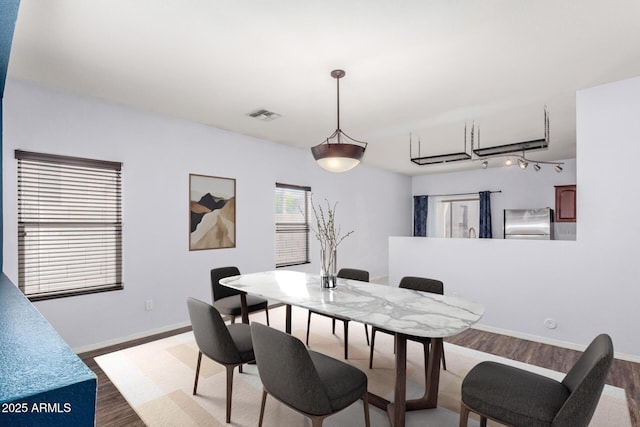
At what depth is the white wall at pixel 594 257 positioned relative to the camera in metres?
→ 3.05

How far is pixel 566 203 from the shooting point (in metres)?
5.68

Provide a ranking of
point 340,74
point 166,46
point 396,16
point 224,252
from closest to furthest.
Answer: point 396,16, point 166,46, point 340,74, point 224,252

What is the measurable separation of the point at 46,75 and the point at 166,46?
1343mm

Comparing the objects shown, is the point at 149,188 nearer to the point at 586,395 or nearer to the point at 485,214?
the point at 586,395

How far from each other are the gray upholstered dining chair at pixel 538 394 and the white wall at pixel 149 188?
3.43 meters

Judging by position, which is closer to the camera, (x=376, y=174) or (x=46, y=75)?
(x=46, y=75)

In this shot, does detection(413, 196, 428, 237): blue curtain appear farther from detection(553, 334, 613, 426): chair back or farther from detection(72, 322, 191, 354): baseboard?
detection(553, 334, 613, 426): chair back

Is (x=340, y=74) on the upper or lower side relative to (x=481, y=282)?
upper

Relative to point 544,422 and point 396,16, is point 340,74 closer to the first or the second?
point 396,16

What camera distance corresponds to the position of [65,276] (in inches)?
126

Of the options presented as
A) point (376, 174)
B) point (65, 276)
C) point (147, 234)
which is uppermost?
point (376, 174)

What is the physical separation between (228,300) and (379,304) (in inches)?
70.6

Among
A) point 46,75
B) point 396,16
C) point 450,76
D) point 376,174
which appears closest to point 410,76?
point 450,76

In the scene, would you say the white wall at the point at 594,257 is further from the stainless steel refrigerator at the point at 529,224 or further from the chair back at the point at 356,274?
the stainless steel refrigerator at the point at 529,224
